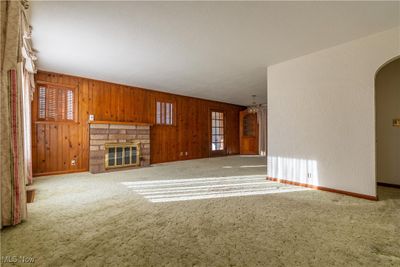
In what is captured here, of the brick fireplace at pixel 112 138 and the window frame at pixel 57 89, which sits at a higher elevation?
the window frame at pixel 57 89

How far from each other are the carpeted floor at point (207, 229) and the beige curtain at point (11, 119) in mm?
243

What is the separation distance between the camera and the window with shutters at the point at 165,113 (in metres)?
6.43

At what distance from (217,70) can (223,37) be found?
150 cm

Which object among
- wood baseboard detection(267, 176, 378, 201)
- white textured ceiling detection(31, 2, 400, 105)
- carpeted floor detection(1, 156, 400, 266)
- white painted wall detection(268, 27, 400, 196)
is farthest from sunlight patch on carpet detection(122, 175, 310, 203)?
white textured ceiling detection(31, 2, 400, 105)

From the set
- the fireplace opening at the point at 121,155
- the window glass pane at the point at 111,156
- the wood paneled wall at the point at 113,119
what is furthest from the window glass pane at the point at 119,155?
the wood paneled wall at the point at 113,119

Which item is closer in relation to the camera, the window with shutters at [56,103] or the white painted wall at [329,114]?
the white painted wall at [329,114]

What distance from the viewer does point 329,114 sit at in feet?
10.3

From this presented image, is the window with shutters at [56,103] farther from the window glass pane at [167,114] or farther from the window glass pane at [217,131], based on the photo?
the window glass pane at [217,131]

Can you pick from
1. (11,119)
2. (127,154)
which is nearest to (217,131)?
(127,154)

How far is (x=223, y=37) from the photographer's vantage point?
2.79 metres

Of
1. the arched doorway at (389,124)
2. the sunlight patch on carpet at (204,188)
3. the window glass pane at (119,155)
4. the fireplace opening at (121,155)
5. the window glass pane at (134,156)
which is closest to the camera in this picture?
the sunlight patch on carpet at (204,188)

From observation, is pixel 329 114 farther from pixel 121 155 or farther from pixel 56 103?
pixel 56 103

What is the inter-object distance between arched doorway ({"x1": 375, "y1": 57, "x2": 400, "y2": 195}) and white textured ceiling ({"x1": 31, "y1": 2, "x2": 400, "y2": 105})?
5.03ft

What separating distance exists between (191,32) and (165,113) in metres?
4.17
